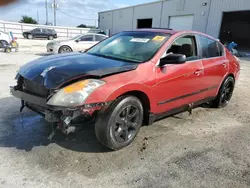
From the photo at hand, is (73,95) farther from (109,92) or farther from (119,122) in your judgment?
(119,122)

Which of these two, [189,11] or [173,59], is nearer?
[173,59]

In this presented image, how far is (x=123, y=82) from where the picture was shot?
109 inches

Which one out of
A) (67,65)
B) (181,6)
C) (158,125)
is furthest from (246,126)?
(181,6)

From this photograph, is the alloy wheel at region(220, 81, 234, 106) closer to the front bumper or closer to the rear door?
the rear door

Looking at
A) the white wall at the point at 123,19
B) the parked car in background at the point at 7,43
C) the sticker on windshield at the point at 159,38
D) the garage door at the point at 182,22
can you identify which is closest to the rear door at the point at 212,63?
the sticker on windshield at the point at 159,38

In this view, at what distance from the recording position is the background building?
1973cm

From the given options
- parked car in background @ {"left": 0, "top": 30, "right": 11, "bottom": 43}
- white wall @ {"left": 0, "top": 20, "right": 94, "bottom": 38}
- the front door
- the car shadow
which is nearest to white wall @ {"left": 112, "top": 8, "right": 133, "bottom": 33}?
white wall @ {"left": 0, "top": 20, "right": 94, "bottom": 38}

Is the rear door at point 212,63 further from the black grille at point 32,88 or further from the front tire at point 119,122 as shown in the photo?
the black grille at point 32,88

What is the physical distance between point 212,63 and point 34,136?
134 inches

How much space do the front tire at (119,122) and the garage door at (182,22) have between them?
21810mm

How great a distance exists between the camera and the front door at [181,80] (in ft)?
10.9

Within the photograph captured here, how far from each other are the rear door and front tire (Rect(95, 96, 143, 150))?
172 cm

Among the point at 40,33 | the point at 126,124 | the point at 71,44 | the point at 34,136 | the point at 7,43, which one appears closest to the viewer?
the point at 126,124

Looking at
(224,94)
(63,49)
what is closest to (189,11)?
(63,49)
